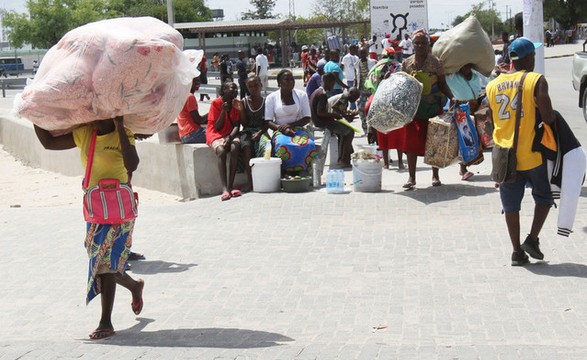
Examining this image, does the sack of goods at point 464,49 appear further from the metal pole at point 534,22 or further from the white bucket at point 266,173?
the white bucket at point 266,173

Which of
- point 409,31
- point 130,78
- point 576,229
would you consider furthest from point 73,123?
point 409,31

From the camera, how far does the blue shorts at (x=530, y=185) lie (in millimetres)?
7613

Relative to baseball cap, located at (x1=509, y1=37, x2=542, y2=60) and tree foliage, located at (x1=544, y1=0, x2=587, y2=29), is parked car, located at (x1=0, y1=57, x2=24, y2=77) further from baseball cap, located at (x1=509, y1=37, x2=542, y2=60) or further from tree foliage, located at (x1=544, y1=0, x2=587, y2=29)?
baseball cap, located at (x1=509, y1=37, x2=542, y2=60)

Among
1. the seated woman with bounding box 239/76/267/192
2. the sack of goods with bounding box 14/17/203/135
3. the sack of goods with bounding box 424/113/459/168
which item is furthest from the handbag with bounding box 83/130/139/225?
the seated woman with bounding box 239/76/267/192

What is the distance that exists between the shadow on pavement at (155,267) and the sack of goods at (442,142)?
3.77 m

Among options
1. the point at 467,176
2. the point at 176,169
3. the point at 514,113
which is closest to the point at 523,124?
the point at 514,113

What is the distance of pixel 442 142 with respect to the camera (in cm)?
1120

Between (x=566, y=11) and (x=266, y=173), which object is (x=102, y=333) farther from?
(x=566, y=11)

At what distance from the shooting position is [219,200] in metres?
11.7

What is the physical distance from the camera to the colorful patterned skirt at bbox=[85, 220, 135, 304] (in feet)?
20.7

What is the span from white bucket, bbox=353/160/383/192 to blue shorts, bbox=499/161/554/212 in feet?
11.9

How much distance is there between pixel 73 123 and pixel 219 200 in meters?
5.49

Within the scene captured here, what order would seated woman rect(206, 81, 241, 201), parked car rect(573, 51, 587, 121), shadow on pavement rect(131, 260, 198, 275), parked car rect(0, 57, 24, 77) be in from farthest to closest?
parked car rect(0, 57, 24, 77)
parked car rect(573, 51, 587, 121)
seated woman rect(206, 81, 241, 201)
shadow on pavement rect(131, 260, 198, 275)

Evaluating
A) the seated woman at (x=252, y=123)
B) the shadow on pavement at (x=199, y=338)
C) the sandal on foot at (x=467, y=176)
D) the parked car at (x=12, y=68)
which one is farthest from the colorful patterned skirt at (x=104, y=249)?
the parked car at (x=12, y=68)
